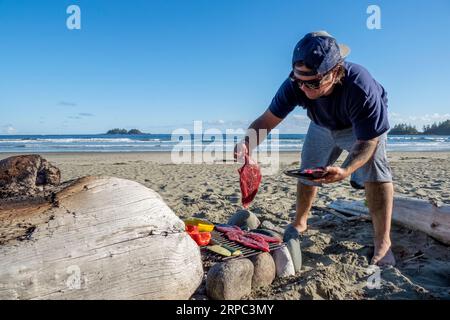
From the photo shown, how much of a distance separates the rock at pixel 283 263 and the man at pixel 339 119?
1.44 feet

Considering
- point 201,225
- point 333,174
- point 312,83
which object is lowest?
point 201,225

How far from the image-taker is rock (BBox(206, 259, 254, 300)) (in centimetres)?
261

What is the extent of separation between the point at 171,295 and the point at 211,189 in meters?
5.03

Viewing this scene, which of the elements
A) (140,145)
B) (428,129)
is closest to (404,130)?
(428,129)

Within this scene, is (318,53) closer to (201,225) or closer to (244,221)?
(201,225)

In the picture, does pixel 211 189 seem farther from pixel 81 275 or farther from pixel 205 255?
pixel 81 275

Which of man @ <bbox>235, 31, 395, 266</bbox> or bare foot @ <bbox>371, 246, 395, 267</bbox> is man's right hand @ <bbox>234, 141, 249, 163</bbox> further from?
bare foot @ <bbox>371, 246, 395, 267</bbox>

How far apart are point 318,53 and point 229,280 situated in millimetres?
1880

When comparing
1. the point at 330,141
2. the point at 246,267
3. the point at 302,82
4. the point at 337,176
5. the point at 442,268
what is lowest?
the point at 442,268

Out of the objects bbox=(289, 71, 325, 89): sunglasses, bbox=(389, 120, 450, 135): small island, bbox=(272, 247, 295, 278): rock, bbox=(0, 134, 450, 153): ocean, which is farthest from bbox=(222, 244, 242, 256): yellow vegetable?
bbox=(389, 120, 450, 135): small island

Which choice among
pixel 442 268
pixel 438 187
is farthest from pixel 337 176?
pixel 438 187

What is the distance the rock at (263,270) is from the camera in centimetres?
291

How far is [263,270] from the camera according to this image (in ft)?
9.65
